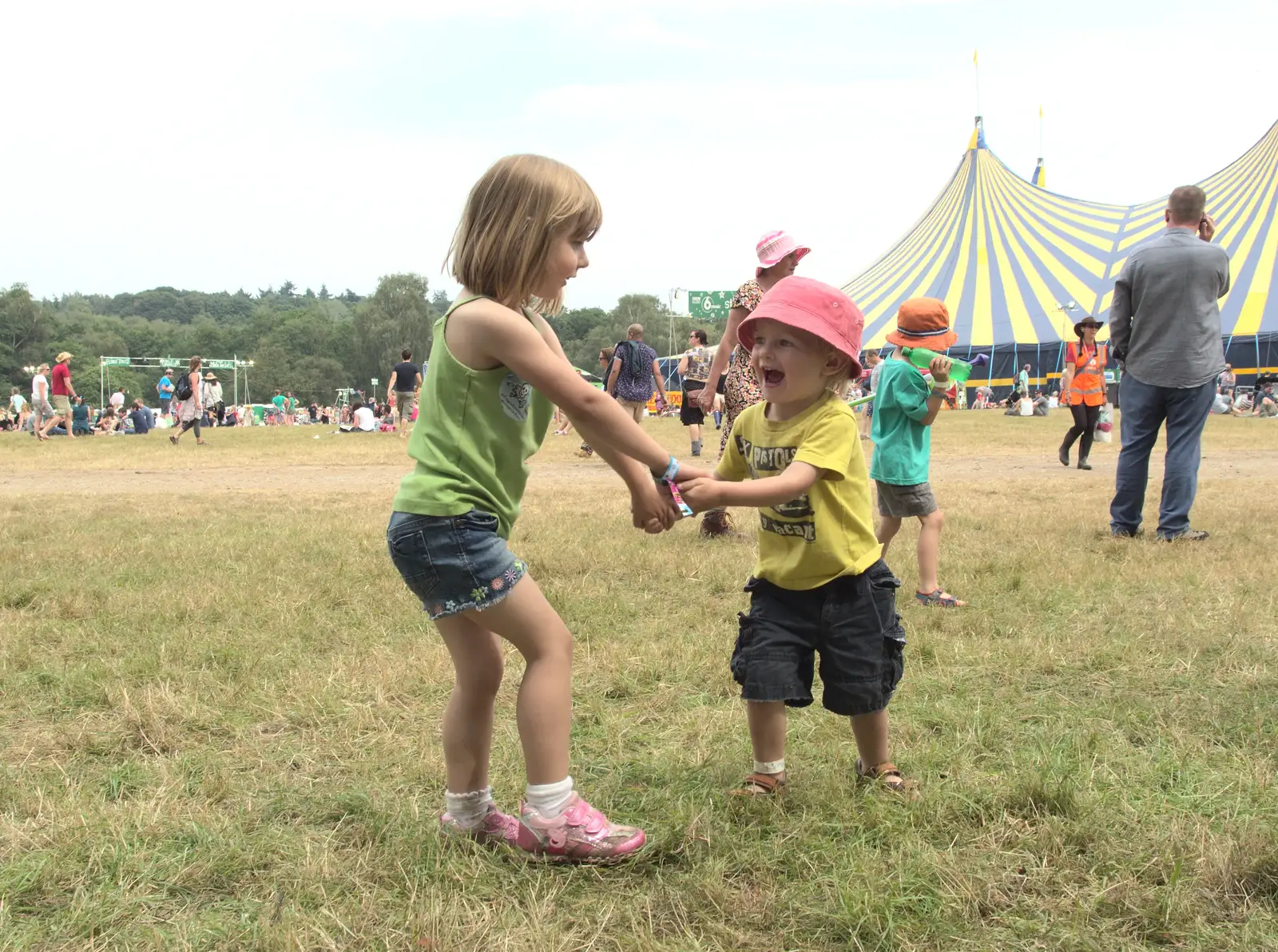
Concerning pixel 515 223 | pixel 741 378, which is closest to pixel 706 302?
pixel 741 378

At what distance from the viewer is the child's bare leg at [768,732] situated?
116 inches

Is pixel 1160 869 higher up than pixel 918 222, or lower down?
lower down

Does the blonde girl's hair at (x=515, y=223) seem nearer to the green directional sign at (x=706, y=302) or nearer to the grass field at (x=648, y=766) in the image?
the grass field at (x=648, y=766)

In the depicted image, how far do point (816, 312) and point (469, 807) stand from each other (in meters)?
1.57

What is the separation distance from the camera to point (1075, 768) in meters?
3.04

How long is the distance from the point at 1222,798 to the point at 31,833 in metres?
3.05

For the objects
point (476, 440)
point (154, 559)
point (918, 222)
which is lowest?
point (154, 559)

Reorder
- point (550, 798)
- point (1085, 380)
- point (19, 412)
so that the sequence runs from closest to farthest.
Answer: point (550, 798) < point (1085, 380) < point (19, 412)

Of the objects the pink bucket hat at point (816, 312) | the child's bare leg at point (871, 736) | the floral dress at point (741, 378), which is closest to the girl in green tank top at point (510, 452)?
the pink bucket hat at point (816, 312)

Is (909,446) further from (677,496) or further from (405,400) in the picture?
(405,400)

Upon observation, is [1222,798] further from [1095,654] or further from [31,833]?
[31,833]

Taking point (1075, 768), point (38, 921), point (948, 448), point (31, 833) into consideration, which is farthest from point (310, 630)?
point (948, 448)

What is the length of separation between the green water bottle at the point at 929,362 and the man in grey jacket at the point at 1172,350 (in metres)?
3.06

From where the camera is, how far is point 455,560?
98.7 inches
